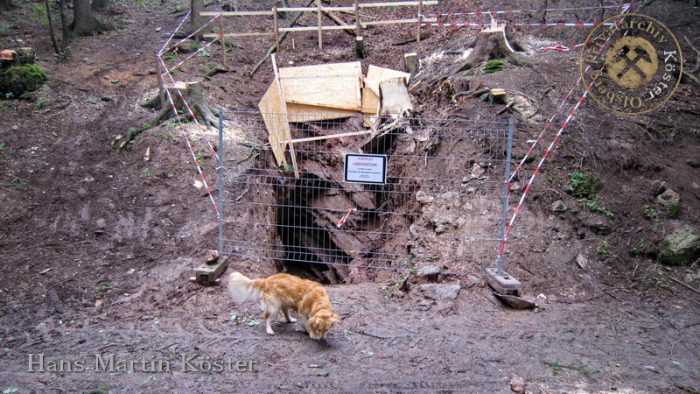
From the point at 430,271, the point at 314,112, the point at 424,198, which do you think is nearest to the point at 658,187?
the point at 424,198

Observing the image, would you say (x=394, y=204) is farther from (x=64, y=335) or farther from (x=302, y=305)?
(x=64, y=335)

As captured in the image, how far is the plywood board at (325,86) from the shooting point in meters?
10.5

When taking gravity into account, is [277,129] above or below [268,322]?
above

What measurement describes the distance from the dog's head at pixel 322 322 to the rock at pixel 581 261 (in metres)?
3.85

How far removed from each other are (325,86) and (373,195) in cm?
301

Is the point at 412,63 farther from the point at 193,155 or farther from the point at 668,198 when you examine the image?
the point at 668,198

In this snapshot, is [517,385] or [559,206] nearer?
[517,385]

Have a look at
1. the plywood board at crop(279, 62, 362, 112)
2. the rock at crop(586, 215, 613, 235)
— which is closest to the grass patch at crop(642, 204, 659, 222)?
the rock at crop(586, 215, 613, 235)

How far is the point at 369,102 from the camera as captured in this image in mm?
10695

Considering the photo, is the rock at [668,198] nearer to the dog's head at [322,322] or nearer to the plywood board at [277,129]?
the dog's head at [322,322]

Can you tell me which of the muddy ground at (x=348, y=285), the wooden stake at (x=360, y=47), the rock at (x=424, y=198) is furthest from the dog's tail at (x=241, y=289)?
the wooden stake at (x=360, y=47)

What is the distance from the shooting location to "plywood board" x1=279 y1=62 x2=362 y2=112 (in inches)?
413

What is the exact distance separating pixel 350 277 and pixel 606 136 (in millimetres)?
5203

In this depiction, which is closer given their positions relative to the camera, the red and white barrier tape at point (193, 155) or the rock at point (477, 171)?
the red and white barrier tape at point (193, 155)
